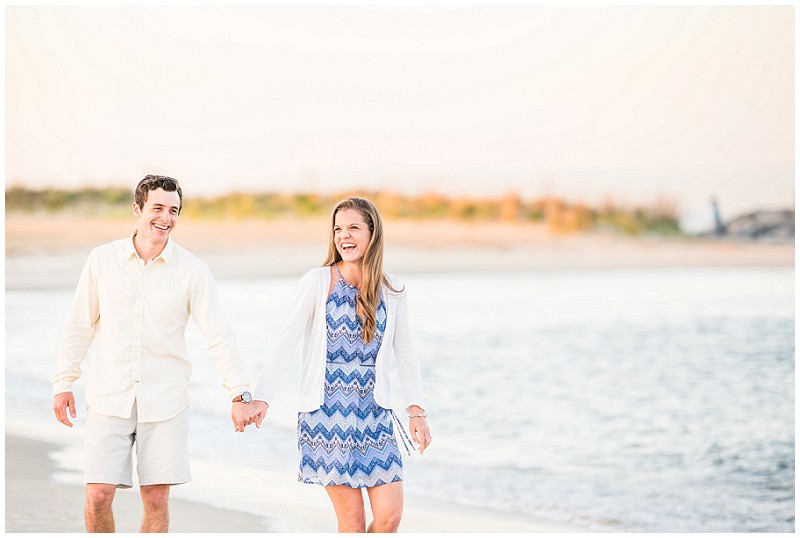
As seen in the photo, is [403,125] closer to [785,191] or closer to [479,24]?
[479,24]

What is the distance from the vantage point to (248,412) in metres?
2.95

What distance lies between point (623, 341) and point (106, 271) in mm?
13965

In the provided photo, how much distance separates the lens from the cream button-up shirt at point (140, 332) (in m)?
2.98

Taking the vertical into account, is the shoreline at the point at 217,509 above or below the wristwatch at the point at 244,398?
below

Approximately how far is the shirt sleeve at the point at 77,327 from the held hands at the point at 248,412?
50 centimetres

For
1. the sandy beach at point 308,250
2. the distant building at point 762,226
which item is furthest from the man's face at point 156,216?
the distant building at point 762,226

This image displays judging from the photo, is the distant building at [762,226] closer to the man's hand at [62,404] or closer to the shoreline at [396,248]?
the shoreline at [396,248]

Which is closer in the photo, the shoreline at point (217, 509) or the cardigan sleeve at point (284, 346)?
the cardigan sleeve at point (284, 346)

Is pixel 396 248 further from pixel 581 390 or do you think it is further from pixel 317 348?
pixel 317 348

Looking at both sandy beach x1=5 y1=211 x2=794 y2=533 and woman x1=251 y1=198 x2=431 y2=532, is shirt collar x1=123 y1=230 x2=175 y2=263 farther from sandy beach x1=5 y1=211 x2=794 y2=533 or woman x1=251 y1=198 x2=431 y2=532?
sandy beach x1=5 y1=211 x2=794 y2=533

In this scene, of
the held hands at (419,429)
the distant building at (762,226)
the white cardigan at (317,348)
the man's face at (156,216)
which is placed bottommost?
the held hands at (419,429)

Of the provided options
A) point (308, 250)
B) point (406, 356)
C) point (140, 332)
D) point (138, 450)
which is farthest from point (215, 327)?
point (308, 250)

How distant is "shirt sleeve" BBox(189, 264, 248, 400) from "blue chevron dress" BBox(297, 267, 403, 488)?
9.5 inches

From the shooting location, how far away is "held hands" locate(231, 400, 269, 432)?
115 inches
